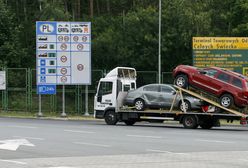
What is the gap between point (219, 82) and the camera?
28.0m

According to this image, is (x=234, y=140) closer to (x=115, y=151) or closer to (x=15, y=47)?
(x=115, y=151)

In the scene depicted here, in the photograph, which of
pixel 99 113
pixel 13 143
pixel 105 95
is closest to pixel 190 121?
pixel 105 95

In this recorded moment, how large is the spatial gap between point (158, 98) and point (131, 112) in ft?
5.59

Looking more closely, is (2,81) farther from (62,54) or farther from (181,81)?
(181,81)

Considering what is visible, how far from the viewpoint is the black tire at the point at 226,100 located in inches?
1085

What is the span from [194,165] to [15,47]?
45503 mm

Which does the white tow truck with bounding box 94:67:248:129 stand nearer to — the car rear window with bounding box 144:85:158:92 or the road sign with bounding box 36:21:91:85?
the car rear window with bounding box 144:85:158:92

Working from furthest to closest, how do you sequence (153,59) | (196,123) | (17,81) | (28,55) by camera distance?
(28,55) < (153,59) < (17,81) < (196,123)

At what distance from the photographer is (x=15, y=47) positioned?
57.0 meters

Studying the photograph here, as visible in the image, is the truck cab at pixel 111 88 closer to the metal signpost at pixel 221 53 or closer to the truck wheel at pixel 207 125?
the truck wheel at pixel 207 125

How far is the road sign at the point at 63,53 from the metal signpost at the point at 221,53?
791 cm

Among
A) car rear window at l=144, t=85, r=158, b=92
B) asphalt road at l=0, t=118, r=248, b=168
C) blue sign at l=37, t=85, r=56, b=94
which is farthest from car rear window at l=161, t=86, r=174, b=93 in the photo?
blue sign at l=37, t=85, r=56, b=94

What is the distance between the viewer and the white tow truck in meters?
27.8

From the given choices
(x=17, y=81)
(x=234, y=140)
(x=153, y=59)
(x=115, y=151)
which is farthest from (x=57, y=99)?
(x=115, y=151)
